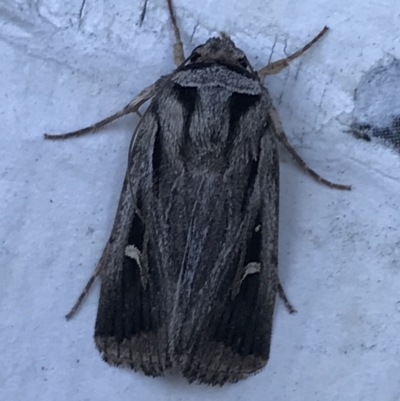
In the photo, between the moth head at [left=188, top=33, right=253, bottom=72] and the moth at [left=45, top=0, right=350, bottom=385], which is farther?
the moth head at [left=188, top=33, right=253, bottom=72]

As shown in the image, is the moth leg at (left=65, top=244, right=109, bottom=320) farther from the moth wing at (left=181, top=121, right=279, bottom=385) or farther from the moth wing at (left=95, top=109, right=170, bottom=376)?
Answer: the moth wing at (left=181, top=121, right=279, bottom=385)

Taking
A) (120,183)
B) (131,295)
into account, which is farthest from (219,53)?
(131,295)

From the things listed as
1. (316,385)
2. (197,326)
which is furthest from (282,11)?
(316,385)

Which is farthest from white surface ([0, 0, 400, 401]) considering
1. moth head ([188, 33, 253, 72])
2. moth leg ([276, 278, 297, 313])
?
moth head ([188, 33, 253, 72])

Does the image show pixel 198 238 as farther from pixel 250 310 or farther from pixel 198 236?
pixel 250 310

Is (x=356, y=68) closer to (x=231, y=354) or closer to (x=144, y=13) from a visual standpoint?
(x=144, y=13)
